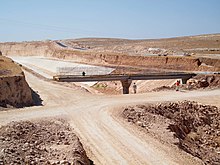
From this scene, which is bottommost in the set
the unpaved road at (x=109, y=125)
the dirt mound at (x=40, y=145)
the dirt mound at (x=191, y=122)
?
the dirt mound at (x=191, y=122)

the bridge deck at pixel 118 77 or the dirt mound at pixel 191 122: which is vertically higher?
the bridge deck at pixel 118 77

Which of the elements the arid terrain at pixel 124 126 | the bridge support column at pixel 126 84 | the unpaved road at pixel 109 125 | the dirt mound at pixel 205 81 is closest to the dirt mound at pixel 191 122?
the arid terrain at pixel 124 126

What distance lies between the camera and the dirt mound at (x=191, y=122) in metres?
22.3

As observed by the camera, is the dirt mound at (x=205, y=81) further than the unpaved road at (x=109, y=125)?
Yes

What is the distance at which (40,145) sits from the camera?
52.7ft

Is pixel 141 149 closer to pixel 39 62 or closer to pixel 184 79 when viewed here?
pixel 184 79

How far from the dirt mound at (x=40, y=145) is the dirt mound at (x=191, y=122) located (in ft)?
19.6

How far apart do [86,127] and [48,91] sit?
17870 millimetres

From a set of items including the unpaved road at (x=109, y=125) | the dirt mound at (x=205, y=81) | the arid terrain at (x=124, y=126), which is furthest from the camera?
the dirt mound at (x=205, y=81)

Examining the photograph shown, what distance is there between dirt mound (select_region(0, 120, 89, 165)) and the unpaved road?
116 cm

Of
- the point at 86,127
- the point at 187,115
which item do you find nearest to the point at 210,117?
the point at 187,115

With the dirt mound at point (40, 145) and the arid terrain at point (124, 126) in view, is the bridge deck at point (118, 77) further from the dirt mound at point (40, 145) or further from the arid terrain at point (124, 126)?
the dirt mound at point (40, 145)

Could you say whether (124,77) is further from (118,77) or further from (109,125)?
(109,125)

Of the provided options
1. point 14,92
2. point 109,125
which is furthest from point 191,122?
point 14,92
